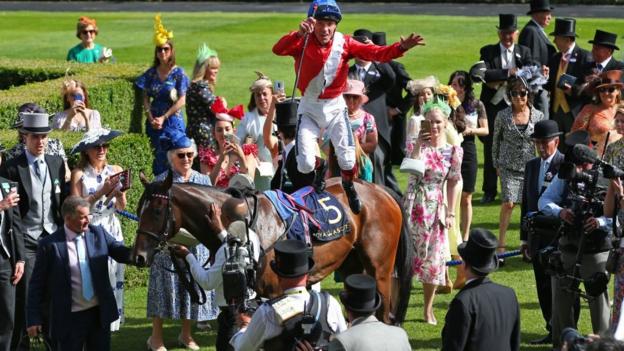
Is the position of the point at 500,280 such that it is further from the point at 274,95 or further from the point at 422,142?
the point at 274,95

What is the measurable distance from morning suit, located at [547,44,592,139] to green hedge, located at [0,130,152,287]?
6.04 meters

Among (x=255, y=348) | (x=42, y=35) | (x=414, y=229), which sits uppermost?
(x=255, y=348)

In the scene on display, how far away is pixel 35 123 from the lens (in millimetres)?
11656

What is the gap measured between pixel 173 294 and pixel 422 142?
2974 millimetres

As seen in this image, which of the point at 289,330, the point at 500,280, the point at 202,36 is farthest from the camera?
the point at 202,36

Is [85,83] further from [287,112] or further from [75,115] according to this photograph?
[287,112]

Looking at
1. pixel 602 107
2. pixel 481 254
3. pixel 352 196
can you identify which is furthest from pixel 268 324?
pixel 602 107

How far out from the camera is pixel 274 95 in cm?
1481

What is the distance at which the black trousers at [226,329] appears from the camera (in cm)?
999

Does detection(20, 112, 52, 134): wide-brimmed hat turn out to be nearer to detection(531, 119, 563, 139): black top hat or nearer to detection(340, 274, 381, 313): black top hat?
detection(531, 119, 563, 139): black top hat

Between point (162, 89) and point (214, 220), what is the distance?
7338 mm

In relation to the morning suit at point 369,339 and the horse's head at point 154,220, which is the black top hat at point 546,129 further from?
the morning suit at point 369,339

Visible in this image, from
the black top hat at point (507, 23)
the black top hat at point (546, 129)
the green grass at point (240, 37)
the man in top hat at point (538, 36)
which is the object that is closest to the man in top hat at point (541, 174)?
the black top hat at point (546, 129)

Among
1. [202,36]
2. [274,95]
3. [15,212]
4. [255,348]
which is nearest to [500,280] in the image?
[274,95]
